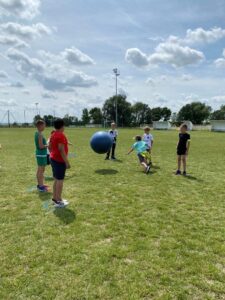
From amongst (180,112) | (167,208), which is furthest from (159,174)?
(180,112)

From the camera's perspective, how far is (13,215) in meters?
6.22

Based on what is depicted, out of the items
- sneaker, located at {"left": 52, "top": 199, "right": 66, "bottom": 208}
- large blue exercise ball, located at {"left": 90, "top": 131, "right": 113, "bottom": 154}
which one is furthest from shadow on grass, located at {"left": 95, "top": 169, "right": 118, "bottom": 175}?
sneaker, located at {"left": 52, "top": 199, "right": 66, "bottom": 208}

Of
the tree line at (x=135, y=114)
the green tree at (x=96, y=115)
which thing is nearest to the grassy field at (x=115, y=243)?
the tree line at (x=135, y=114)

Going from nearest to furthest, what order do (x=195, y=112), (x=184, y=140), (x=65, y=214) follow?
1. (x=65, y=214)
2. (x=184, y=140)
3. (x=195, y=112)

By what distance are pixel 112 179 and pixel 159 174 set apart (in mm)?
2012

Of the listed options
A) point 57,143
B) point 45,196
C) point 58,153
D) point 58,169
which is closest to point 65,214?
point 58,169

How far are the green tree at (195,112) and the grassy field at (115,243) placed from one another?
11740cm

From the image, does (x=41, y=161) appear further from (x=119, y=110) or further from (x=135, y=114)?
(x=135, y=114)

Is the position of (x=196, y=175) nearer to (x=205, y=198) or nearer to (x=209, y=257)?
(x=205, y=198)

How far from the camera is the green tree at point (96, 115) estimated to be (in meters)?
121

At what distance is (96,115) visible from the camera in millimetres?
122188

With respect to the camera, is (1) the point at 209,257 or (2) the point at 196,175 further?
(2) the point at 196,175

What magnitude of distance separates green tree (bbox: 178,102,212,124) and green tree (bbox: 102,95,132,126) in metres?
24.8

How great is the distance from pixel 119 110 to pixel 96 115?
39.3ft
